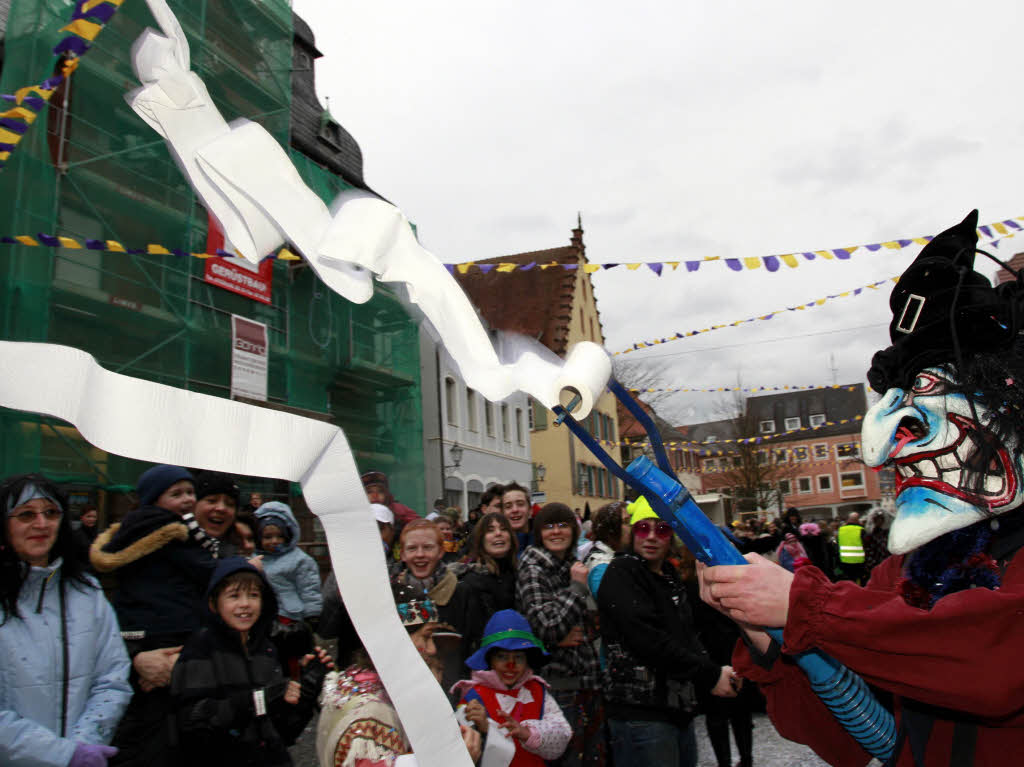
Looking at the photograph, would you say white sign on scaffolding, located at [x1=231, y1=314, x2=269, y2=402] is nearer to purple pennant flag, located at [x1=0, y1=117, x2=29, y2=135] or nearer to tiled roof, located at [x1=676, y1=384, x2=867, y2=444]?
purple pennant flag, located at [x1=0, y1=117, x2=29, y2=135]

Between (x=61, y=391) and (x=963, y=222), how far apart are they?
1.74m

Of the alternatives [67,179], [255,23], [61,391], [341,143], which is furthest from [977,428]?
[341,143]

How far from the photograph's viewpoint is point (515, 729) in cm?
318

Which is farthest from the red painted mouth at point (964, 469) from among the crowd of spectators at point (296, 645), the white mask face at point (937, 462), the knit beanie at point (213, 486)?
the knit beanie at point (213, 486)

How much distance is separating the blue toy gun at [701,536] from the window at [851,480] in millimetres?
58505

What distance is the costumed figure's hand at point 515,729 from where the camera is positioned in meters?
3.18

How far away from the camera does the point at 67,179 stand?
1011 cm

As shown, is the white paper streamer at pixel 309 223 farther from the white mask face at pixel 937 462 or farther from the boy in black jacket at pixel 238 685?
the boy in black jacket at pixel 238 685

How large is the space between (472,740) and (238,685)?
2.98 feet

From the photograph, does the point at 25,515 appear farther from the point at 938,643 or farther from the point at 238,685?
the point at 938,643

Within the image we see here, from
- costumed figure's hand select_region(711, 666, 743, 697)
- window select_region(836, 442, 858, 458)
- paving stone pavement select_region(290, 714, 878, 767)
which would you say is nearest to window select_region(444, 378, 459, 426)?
window select_region(836, 442, 858, 458)

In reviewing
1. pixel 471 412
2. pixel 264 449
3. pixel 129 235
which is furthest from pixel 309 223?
pixel 471 412

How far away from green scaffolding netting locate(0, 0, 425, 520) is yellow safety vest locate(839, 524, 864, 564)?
8.25m

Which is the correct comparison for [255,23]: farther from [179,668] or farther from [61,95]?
[179,668]
